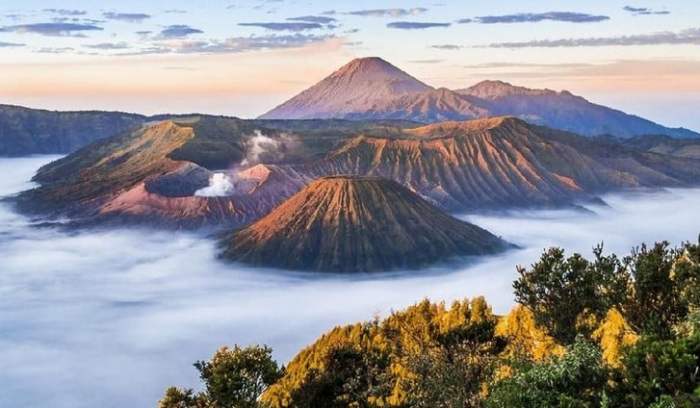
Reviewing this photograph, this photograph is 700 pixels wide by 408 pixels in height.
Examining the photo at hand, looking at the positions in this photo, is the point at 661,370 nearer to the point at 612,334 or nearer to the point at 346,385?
the point at 612,334

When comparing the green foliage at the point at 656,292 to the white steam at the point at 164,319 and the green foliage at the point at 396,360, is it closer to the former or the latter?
the green foliage at the point at 396,360

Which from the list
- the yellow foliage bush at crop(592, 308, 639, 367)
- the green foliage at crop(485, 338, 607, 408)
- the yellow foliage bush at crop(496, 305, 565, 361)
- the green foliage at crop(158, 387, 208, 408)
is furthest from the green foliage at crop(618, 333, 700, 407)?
the green foliage at crop(158, 387, 208, 408)

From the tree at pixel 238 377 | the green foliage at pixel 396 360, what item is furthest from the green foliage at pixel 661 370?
the tree at pixel 238 377

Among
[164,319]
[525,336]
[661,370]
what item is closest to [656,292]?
[661,370]

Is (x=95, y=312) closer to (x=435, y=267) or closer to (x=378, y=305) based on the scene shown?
(x=378, y=305)

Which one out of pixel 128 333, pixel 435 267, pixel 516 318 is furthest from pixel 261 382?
pixel 435 267

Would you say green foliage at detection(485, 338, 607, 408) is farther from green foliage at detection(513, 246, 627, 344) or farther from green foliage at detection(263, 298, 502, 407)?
green foliage at detection(513, 246, 627, 344)
